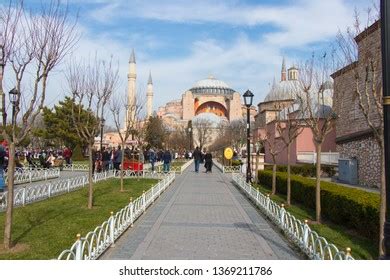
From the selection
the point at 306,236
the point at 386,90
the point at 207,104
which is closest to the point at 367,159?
the point at 306,236

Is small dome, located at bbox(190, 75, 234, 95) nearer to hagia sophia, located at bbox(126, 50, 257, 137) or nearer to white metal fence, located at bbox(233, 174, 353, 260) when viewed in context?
hagia sophia, located at bbox(126, 50, 257, 137)

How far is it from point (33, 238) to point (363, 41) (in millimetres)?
7373

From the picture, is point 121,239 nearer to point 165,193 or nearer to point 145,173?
point 165,193

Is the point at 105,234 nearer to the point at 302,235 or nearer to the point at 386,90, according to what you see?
the point at 302,235

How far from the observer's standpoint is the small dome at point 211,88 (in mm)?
102562

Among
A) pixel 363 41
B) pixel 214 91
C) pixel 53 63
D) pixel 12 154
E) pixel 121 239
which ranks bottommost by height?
pixel 121 239

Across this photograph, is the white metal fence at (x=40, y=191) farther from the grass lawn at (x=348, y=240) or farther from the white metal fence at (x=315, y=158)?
the white metal fence at (x=315, y=158)

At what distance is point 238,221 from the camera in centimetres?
936

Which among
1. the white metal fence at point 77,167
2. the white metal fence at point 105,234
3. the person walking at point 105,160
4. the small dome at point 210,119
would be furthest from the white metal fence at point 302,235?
the small dome at point 210,119

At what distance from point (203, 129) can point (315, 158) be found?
4983cm

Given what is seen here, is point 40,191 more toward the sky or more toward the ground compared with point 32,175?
more toward the ground

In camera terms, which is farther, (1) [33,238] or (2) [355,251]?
(1) [33,238]

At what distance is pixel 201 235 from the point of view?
773 cm
